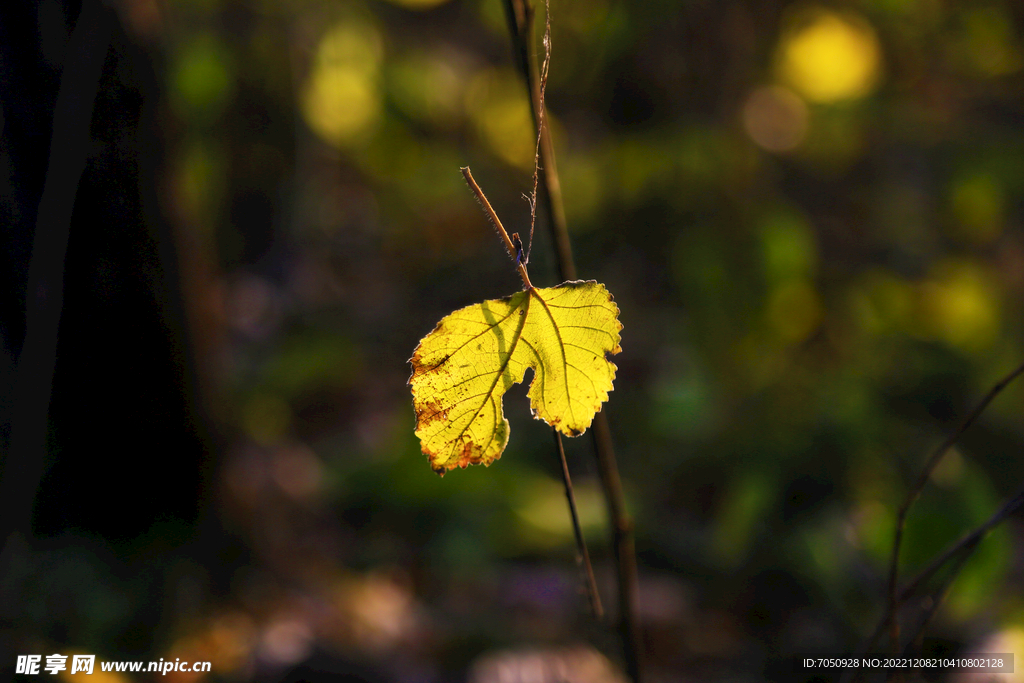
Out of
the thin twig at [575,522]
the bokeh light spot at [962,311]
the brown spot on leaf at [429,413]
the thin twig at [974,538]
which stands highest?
the bokeh light spot at [962,311]

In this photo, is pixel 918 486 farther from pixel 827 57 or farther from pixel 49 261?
pixel 827 57

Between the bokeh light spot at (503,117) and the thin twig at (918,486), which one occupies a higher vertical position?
the bokeh light spot at (503,117)

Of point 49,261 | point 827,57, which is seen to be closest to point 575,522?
point 49,261

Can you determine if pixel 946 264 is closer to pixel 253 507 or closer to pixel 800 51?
pixel 800 51

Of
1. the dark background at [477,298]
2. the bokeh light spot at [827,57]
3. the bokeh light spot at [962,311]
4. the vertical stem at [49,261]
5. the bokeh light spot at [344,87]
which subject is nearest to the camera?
the vertical stem at [49,261]

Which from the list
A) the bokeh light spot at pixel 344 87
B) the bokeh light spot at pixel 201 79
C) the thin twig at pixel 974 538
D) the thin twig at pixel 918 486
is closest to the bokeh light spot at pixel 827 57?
the bokeh light spot at pixel 344 87

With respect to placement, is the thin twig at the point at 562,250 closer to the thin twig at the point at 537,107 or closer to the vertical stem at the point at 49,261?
the thin twig at the point at 537,107

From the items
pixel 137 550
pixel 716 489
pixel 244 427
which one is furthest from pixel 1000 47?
pixel 137 550
